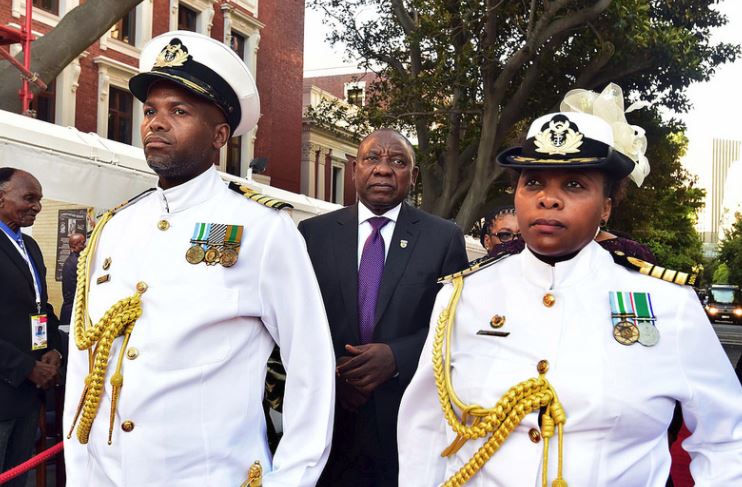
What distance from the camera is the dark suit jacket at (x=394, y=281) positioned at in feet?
10.3

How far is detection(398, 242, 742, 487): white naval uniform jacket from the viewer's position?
5.98 ft

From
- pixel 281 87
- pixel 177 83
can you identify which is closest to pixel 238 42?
pixel 281 87

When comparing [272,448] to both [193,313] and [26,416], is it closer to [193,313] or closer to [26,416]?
[193,313]

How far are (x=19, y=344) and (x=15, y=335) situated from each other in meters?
0.05

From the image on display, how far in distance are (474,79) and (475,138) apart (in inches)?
75.3

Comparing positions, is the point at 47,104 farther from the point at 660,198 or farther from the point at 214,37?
the point at 660,198

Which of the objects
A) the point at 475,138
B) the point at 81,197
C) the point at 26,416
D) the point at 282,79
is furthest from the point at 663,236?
the point at 26,416

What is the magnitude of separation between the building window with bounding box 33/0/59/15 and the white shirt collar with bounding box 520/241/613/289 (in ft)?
59.4

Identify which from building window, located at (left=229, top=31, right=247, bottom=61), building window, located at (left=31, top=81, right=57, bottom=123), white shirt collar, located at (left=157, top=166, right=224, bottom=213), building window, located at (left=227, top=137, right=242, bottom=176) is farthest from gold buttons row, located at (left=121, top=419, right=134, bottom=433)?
building window, located at (left=229, top=31, right=247, bottom=61)

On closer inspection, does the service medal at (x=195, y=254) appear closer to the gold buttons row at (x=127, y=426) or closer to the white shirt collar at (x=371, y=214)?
the gold buttons row at (x=127, y=426)

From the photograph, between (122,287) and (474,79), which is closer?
(122,287)

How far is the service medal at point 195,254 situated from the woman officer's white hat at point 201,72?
1.54ft

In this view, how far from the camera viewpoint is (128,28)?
66.0 ft

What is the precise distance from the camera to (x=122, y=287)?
2174 mm
